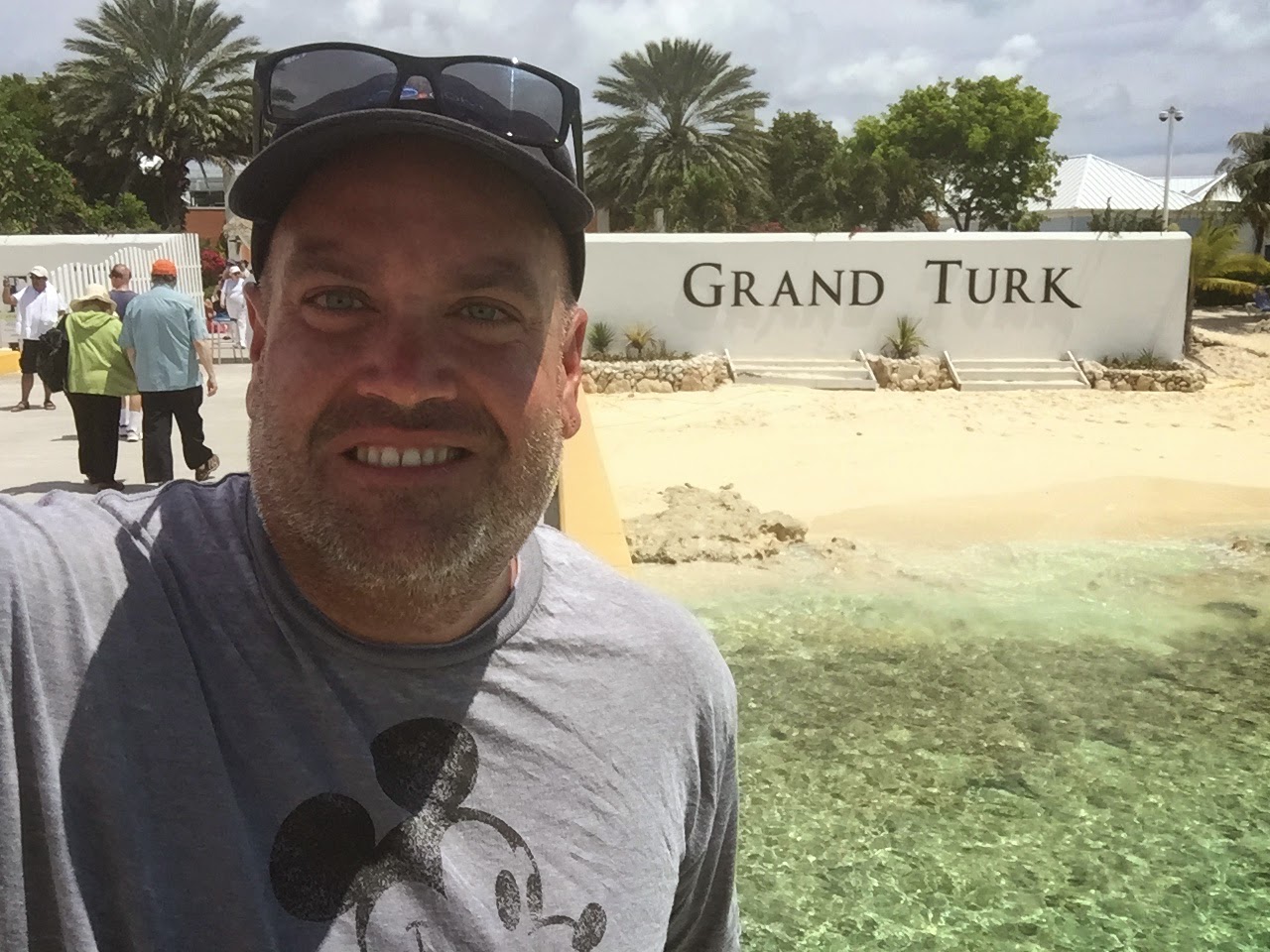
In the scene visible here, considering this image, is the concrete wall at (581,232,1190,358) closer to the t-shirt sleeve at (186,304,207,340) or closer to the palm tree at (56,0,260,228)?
the t-shirt sleeve at (186,304,207,340)

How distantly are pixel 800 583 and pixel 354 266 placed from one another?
7207mm

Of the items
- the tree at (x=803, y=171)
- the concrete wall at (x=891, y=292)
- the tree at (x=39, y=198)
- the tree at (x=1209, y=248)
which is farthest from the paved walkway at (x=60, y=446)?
the tree at (x=803, y=171)

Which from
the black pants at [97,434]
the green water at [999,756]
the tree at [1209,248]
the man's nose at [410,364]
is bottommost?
the green water at [999,756]

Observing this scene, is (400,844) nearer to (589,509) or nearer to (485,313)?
(485,313)

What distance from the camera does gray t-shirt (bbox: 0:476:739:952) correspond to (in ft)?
3.39

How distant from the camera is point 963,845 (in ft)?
15.2

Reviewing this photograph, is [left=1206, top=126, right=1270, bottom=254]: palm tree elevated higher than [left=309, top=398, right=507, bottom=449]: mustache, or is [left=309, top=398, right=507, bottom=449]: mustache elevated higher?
[left=1206, top=126, right=1270, bottom=254]: palm tree

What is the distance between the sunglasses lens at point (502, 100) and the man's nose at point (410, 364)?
25 cm

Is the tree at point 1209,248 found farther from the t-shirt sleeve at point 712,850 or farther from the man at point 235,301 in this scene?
the t-shirt sleeve at point 712,850

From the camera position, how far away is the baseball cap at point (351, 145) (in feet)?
3.99

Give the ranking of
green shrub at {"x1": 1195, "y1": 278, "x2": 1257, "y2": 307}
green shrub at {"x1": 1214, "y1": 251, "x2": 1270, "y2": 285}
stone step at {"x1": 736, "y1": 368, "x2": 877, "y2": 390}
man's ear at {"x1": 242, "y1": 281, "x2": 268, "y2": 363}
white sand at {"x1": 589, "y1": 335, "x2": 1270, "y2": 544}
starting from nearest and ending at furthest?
man's ear at {"x1": 242, "y1": 281, "x2": 268, "y2": 363}, white sand at {"x1": 589, "y1": 335, "x2": 1270, "y2": 544}, stone step at {"x1": 736, "y1": 368, "x2": 877, "y2": 390}, green shrub at {"x1": 1195, "y1": 278, "x2": 1257, "y2": 307}, green shrub at {"x1": 1214, "y1": 251, "x2": 1270, "y2": 285}

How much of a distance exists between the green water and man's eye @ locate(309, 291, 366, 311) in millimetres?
3372

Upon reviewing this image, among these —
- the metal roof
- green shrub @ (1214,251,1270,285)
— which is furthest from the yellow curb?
the metal roof

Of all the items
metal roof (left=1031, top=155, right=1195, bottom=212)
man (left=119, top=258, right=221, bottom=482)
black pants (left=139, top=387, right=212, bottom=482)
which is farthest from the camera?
metal roof (left=1031, top=155, right=1195, bottom=212)
